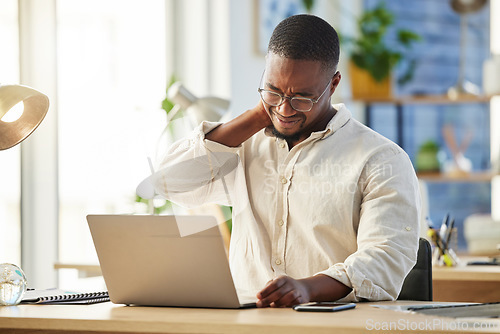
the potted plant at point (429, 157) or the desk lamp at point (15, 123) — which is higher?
the desk lamp at point (15, 123)

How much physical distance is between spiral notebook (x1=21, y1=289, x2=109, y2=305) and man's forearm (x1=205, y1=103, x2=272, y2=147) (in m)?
0.50

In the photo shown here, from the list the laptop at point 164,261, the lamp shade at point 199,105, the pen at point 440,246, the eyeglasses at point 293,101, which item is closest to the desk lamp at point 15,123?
the laptop at point 164,261

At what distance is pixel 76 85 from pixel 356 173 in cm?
218

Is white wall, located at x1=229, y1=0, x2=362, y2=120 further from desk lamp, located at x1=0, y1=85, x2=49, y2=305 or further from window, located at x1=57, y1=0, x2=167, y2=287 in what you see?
desk lamp, located at x1=0, y1=85, x2=49, y2=305

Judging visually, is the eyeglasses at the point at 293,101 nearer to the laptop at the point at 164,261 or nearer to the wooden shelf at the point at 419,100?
the laptop at the point at 164,261

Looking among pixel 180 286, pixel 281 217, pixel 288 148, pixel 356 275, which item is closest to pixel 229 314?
pixel 180 286

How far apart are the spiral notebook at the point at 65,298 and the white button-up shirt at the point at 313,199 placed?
0.35 meters

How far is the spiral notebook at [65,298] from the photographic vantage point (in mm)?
1885

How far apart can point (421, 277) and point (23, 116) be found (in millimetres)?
1094

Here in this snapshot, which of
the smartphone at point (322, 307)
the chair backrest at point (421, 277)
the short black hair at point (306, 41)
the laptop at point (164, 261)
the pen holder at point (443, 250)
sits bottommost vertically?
the pen holder at point (443, 250)

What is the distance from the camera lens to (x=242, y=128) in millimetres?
2104

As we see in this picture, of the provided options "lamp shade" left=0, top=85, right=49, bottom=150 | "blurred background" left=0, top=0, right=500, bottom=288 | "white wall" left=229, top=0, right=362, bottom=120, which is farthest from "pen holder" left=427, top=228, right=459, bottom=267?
"white wall" left=229, top=0, right=362, bottom=120

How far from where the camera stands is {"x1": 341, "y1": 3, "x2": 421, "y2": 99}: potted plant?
18.2 feet

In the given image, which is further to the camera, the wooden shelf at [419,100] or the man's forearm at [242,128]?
the wooden shelf at [419,100]
